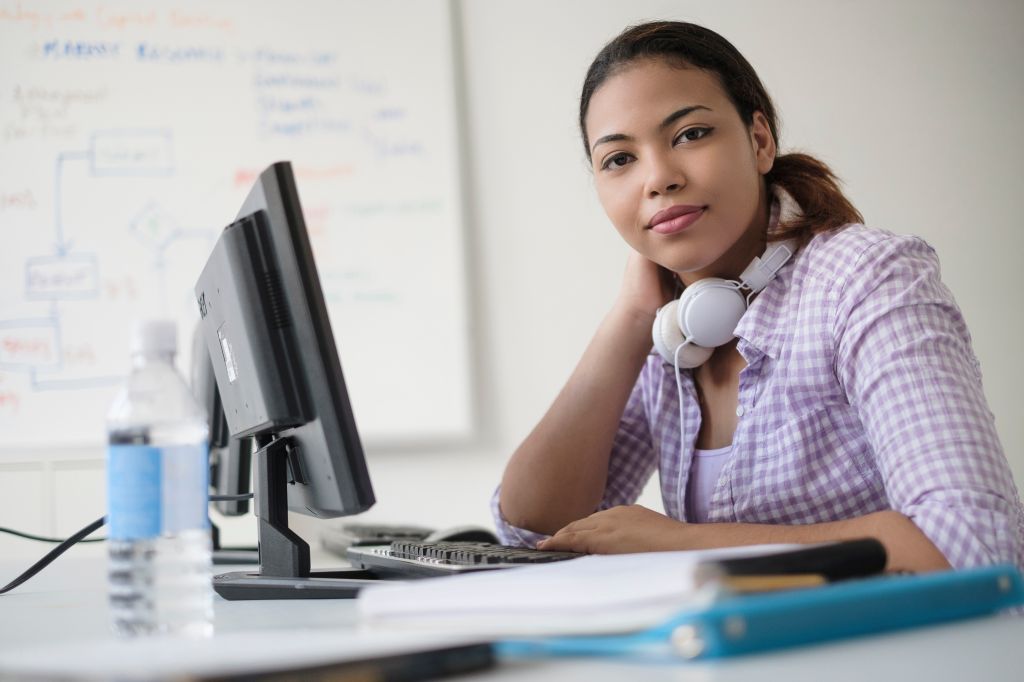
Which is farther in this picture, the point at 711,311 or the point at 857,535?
the point at 711,311

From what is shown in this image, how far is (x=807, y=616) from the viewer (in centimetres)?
54

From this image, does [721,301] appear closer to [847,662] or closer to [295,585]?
[295,585]

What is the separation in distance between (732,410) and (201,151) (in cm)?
188

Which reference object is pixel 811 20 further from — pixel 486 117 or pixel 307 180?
pixel 307 180

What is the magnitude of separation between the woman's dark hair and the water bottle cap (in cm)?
89

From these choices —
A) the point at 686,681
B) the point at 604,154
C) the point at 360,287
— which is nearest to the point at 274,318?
the point at 686,681

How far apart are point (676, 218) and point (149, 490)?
87 centimetres

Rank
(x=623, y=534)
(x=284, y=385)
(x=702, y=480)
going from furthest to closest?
(x=702, y=480) < (x=623, y=534) < (x=284, y=385)

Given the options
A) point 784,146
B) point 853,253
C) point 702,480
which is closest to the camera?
point 853,253

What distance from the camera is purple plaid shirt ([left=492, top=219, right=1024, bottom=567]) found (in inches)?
37.2

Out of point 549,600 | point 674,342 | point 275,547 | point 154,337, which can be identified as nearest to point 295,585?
point 275,547

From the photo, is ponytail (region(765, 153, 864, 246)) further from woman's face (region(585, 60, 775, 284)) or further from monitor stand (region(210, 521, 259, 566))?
monitor stand (region(210, 521, 259, 566))

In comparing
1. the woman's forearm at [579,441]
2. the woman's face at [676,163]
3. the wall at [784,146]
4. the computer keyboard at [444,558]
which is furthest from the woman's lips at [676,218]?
the wall at [784,146]

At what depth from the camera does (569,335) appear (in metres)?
2.77
